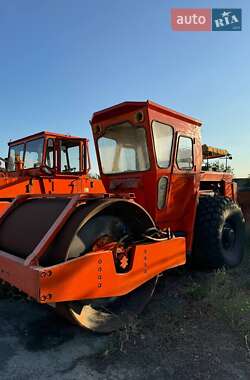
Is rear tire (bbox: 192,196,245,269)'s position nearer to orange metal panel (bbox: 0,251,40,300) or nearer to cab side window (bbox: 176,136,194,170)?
cab side window (bbox: 176,136,194,170)

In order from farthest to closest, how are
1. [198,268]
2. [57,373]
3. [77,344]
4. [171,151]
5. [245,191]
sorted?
1. [245,191]
2. [198,268]
3. [171,151]
4. [77,344]
5. [57,373]

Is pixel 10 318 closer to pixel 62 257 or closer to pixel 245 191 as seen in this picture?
pixel 62 257

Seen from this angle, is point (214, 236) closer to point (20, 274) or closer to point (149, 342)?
point (149, 342)

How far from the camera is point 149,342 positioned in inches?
119

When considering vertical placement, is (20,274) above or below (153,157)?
below

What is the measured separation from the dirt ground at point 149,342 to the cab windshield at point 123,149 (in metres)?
1.63

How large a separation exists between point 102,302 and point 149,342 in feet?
1.97

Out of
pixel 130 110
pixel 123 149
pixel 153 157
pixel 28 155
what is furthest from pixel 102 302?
pixel 28 155

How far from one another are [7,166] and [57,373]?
693 cm

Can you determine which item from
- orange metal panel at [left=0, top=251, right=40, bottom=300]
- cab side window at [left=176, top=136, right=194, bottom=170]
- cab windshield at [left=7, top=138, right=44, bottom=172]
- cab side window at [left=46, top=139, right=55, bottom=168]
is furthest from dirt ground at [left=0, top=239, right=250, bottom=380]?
cab windshield at [left=7, top=138, right=44, bottom=172]

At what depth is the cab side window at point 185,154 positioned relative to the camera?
15.1 ft

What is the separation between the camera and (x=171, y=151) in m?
4.44

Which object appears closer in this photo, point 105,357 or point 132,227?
point 105,357

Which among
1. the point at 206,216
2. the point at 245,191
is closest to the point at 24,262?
the point at 206,216
